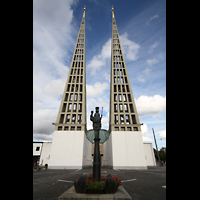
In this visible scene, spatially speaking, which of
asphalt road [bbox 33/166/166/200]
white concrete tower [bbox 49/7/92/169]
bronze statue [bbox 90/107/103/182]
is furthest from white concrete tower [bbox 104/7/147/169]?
bronze statue [bbox 90/107/103/182]

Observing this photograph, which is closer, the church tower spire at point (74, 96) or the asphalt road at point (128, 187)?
the asphalt road at point (128, 187)

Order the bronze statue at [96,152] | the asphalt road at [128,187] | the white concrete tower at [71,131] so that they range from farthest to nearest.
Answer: the white concrete tower at [71,131] → the bronze statue at [96,152] → the asphalt road at [128,187]

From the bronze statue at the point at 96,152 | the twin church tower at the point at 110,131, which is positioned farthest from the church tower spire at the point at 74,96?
the bronze statue at the point at 96,152

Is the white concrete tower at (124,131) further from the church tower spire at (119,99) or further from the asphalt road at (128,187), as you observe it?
the asphalt road at (128,187)

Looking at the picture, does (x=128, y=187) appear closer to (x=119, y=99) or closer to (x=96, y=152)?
(x=96, y=152)

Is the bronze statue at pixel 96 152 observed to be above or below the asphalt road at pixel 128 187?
above

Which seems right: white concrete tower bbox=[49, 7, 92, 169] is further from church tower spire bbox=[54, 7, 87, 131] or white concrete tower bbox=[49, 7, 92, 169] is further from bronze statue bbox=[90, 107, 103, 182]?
bronze statue bbox=[90, 107, 103, 182]

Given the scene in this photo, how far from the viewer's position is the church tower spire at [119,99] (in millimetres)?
30891

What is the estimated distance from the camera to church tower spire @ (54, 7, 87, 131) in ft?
102
